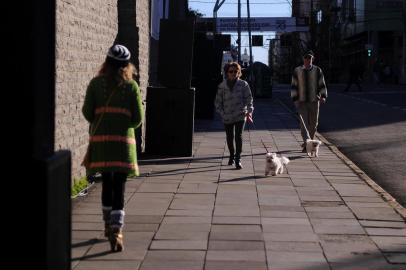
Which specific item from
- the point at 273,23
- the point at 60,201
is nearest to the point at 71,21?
the point at 60,201

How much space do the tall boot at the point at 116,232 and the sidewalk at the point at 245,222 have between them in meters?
0.09

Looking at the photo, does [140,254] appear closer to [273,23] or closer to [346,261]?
[346,261]

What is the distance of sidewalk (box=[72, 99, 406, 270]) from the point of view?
5.95m

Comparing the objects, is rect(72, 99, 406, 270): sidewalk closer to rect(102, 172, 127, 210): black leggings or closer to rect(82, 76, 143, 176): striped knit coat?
rect(102, 172, 127, 210): black leggings

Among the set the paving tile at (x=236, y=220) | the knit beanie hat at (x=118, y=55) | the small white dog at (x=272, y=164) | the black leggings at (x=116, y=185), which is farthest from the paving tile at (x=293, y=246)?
the small white dog at (x=272, y=164)

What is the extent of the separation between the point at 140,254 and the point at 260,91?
3534 cm

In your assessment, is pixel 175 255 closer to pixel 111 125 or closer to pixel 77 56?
pixel 111 125

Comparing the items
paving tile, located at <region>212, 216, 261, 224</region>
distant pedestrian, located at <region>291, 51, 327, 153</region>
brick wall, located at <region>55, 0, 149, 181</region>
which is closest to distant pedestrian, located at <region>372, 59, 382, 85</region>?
distant pedestrian, located at <region>291, 51, 327, 153</region>

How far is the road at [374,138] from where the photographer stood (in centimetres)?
1166

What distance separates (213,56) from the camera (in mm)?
23516

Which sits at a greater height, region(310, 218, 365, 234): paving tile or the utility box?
the utility box

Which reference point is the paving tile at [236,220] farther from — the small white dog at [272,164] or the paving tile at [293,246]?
the small white dog at [272,164]

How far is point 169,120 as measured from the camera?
1310 cm

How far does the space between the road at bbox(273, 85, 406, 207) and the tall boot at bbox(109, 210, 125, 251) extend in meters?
4.18
